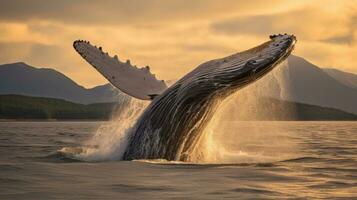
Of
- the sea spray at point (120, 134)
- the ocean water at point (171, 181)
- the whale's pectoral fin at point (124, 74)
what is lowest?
the ocean water at point (171, 181)

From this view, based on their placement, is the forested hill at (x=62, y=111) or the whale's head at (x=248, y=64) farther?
the forested hill at (x=62, y=111)

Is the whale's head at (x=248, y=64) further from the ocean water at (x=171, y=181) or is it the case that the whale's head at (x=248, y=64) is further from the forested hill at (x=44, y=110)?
the forested hill at (x=44, y=110)

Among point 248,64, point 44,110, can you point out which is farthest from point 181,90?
point 44,110

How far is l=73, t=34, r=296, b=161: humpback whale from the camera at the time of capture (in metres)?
5.90

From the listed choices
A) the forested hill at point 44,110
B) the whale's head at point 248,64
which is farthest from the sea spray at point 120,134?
the forested hill at point 44,110

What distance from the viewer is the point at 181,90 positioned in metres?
6.46

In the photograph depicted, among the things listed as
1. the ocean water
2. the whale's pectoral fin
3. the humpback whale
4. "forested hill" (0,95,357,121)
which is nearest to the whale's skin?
the humpback whale

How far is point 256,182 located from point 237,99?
59.0 inches

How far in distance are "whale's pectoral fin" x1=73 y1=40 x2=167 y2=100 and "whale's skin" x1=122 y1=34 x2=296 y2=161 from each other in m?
0.42

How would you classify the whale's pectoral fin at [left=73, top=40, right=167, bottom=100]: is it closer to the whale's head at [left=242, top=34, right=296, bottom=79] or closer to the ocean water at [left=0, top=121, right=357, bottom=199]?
the ocean water at [left=0, top=121, right=357, bottom=199]

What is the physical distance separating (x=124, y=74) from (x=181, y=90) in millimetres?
1370

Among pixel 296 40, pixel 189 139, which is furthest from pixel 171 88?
pixel 296 40

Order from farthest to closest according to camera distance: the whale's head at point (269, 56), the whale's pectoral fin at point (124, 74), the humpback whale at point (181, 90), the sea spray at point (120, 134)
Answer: the sea spray at point (120, 134), the whale's pectoral fin at point (124, 74), the humpback whale at point (181, 90), the whale's head at point (269, 56)

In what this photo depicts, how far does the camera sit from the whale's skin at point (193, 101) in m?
5.87
